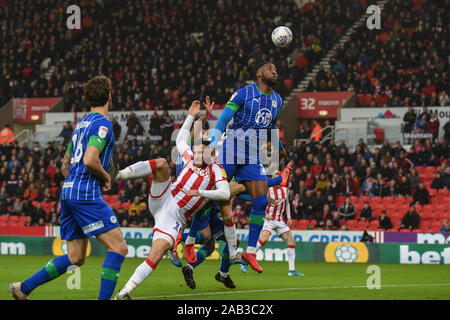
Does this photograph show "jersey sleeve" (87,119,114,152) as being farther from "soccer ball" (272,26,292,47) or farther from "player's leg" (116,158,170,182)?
"soccer ball" (272,26,292,47)

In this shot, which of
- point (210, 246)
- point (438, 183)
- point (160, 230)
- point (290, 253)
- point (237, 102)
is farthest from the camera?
point (438, 183)

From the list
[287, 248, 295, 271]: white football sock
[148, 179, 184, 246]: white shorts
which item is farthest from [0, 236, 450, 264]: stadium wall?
[148, 179, 184, 246]: white shorts

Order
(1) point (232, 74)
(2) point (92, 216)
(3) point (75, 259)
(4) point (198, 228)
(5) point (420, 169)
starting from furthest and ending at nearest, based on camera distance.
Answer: (1) point (232, 74) → (5) point (420, 169) → (4) point (198, 228) → (3) point (75, 259) → (2) point (92, 216)

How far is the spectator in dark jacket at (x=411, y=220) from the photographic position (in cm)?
2272

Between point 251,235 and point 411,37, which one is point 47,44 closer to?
point 411,37

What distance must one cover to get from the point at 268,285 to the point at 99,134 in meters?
5.58

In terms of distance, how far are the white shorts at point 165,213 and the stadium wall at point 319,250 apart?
11.2 meters

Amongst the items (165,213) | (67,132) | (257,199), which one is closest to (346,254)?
(257,199)

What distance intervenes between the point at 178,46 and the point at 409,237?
52.9 ft

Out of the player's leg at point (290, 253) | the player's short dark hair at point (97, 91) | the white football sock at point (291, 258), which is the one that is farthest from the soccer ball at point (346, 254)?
the player's short dark hair at point (97, 91)

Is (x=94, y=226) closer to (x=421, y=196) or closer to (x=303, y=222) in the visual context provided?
(x=303, y=222)

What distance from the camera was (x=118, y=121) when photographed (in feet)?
103

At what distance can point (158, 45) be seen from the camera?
34.8 metres

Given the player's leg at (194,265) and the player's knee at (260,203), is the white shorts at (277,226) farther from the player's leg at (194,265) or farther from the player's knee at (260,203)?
the player's knee at (260,203)
